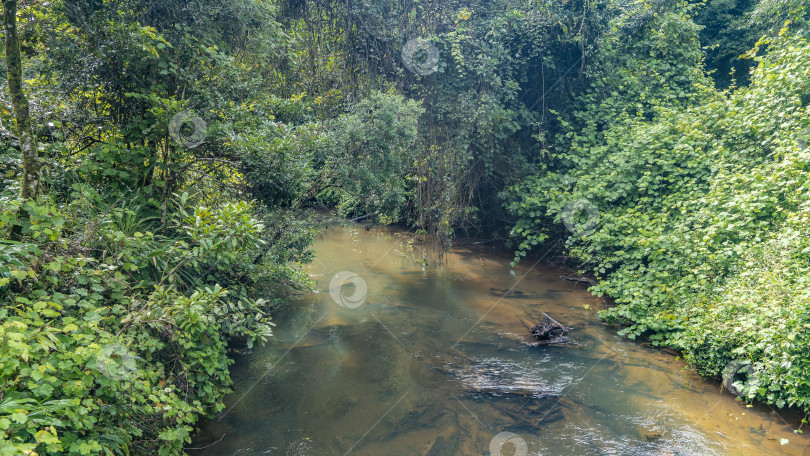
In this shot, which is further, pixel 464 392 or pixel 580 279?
pixel 580 279

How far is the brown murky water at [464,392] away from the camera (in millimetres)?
4648

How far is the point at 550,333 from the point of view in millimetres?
6938

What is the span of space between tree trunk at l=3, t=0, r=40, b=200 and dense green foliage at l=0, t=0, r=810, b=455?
0.15m

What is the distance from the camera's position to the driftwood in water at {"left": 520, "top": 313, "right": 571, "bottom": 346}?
22.4 ft

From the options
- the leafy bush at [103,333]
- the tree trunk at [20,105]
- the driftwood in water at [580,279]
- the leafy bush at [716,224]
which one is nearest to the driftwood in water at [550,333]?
the leafy bush at [716,224]

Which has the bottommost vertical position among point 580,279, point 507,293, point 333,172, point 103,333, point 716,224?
point 507,293

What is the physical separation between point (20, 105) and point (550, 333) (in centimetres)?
665

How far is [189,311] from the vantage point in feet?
11.1

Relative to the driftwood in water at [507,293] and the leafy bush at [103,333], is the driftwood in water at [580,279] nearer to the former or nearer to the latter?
the driftwood in water at [507,293]

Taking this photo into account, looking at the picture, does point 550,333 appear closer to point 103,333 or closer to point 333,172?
point 333,172

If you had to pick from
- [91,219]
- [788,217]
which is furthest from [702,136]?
[91,219]

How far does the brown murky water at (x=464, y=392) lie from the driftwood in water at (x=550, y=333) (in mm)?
162

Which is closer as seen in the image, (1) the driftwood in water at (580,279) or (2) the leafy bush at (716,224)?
(2) the leafy bush at (716,224)

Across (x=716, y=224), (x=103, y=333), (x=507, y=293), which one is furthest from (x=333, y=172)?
(x=716, y=224)
